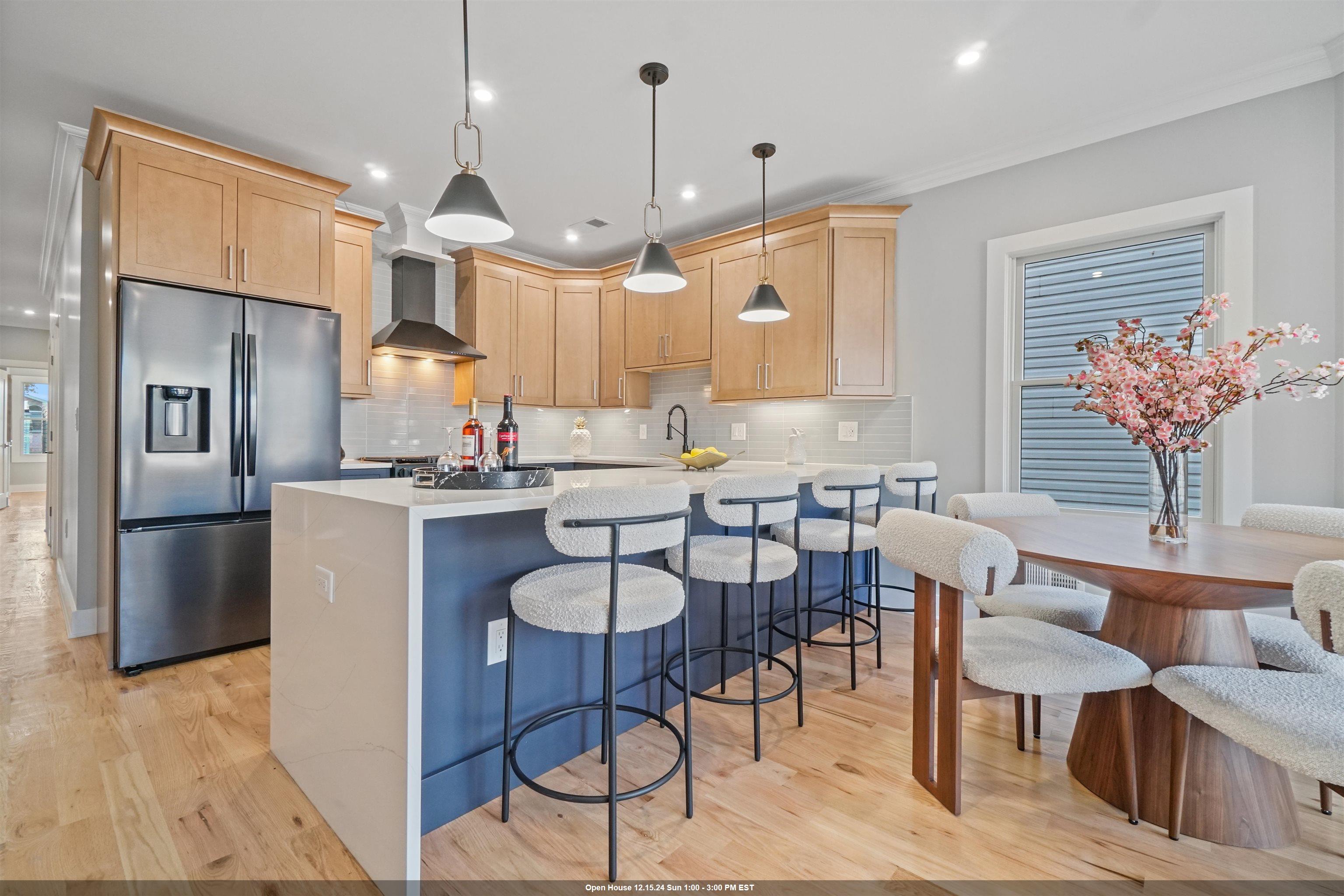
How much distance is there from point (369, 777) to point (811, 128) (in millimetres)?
3249

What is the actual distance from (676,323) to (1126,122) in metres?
2.76

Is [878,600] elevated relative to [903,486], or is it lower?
lower

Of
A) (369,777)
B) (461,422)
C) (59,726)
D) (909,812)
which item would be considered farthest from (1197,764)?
(461,422)

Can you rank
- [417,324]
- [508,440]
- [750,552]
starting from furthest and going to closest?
[417,324], [750,552], [508,440]

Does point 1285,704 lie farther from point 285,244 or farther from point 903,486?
point 285,244

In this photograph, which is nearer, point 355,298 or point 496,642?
point 496,642

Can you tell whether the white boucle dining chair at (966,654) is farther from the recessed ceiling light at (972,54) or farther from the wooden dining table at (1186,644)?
the recessed ceiling light at (972,54)

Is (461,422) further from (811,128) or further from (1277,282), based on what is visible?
(1277,282)

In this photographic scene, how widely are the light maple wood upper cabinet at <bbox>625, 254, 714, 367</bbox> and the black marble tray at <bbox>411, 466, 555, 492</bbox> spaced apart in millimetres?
2604

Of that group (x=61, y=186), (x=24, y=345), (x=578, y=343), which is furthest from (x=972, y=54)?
(x=24, y=345)

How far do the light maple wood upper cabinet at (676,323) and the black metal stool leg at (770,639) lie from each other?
208cm

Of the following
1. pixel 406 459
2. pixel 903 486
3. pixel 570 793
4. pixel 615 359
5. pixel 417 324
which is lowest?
pixel 570 793

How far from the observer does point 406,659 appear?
1.32m

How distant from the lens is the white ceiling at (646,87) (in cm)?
220
